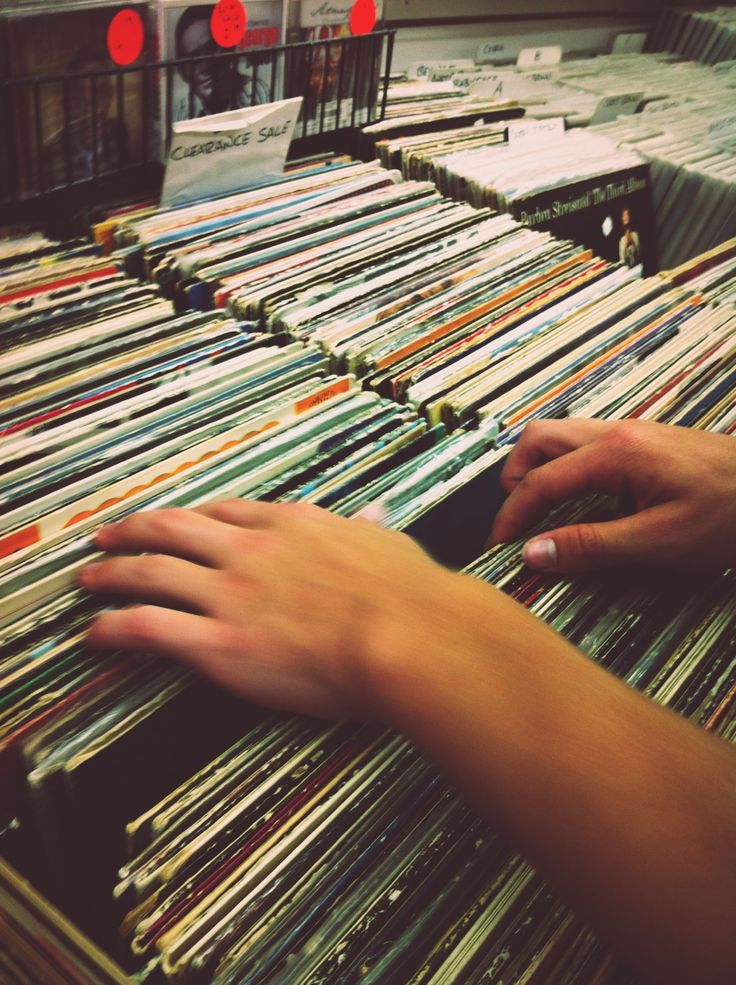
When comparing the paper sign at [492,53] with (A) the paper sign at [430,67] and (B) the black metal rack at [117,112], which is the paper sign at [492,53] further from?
(B) the black metal rack at [117,112]

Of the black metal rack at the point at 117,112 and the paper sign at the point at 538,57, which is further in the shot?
the paper sign at the point at 538,57

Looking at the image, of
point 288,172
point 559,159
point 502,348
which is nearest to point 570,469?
point 502,348

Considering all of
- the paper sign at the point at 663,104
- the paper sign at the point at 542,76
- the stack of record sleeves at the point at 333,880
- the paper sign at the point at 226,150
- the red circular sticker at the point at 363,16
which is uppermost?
the red circular sticker at the point at 363,16

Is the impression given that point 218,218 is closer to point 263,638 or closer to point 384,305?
point 384,305

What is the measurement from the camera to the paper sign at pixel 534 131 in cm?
190

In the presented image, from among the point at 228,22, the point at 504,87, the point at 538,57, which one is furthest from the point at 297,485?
the point at 538,57

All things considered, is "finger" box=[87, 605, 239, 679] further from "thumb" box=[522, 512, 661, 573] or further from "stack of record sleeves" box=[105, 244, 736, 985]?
"thumb" box=[522, 512, 661, 573]

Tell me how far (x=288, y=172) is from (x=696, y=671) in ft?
4.49

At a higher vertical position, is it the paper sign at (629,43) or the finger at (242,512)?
the paper sign at (629,43)

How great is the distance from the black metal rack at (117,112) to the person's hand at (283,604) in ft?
2.77

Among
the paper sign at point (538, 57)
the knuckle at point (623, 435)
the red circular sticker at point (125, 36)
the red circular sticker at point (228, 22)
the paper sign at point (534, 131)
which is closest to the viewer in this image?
the knuckle at point (623, 435)

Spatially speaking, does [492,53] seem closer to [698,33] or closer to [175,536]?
[698,33]

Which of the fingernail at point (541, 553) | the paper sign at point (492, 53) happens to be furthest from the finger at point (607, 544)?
the paper sign at point (492, 53)

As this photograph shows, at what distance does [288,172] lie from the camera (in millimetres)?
1620
